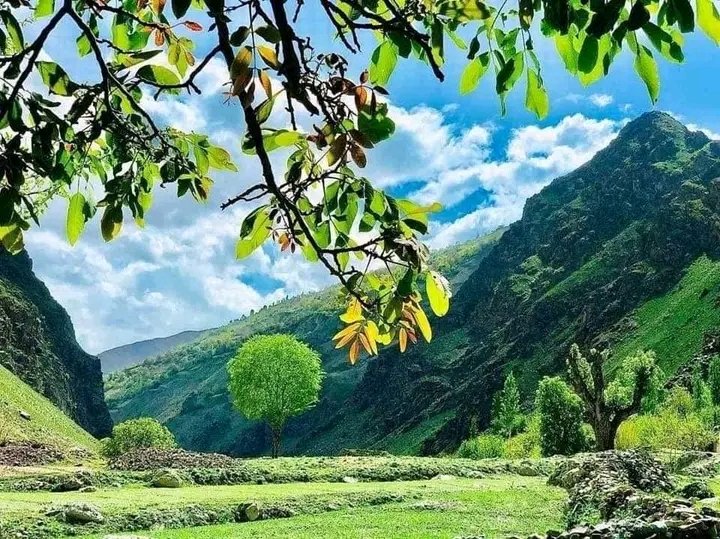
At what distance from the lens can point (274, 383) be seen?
65.9 meters

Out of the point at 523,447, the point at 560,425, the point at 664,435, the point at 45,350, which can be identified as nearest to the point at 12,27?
the point at 664,435

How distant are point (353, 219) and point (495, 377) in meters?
145

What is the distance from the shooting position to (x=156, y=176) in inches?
102

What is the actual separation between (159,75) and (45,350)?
119 m

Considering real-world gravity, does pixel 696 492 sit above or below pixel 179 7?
below

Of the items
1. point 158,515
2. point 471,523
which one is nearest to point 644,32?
point 471,523

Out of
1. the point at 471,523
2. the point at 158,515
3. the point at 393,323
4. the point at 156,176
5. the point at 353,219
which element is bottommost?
the point at 471,523

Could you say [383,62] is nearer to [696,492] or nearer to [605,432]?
[696,492]

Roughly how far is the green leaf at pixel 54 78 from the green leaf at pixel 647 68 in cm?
156

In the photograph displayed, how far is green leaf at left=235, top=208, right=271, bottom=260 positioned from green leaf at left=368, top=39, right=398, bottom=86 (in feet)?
1.63

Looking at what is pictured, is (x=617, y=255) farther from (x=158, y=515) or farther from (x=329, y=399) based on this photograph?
(x=158, y=515)

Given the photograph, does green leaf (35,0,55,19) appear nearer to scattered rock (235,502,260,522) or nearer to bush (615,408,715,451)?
scattered rock (235,502,260,522)

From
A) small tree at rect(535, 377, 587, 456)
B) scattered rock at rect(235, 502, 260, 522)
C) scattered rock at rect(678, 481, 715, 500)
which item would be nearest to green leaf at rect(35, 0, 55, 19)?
scattered rock at rect(678, 481, 715, 500)

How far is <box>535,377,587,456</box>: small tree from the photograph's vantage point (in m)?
55.9
